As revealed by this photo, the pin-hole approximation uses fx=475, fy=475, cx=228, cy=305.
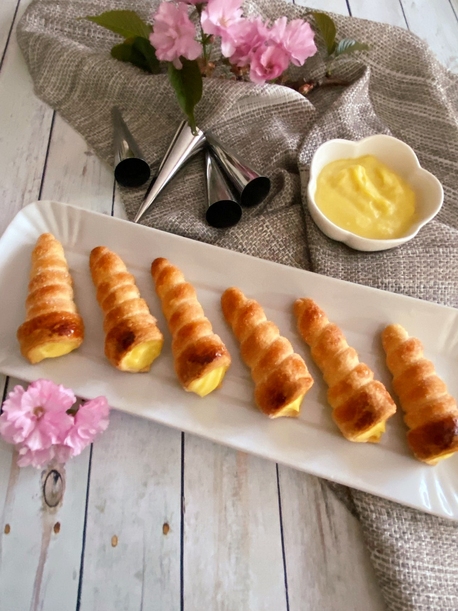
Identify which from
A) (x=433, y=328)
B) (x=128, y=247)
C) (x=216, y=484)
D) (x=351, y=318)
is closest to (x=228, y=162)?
(x=128, y=247)

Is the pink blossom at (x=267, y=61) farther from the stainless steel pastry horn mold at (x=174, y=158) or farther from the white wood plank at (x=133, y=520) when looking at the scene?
the white wood plank at (x=133, y=520)

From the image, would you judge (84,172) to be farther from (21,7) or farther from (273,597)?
(273,597)

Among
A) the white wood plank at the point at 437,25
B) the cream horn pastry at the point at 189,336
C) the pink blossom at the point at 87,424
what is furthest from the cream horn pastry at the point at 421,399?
the white wood plank at the point at 437,25

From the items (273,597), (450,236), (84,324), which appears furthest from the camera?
(450,236)

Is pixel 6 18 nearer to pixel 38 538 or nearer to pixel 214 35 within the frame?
pixel 214 35

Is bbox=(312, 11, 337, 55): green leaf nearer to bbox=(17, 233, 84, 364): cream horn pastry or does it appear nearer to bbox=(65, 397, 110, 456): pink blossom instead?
bbox=(17, 233, 84, 364): cream horn pastry

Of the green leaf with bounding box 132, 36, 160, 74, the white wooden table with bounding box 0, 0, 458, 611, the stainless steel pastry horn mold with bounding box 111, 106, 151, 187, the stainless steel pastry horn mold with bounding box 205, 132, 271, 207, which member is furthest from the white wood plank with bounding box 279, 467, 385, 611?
the green leaf with bounding box 132, 36, 160, 74

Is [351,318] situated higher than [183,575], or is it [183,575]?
[351,318]
